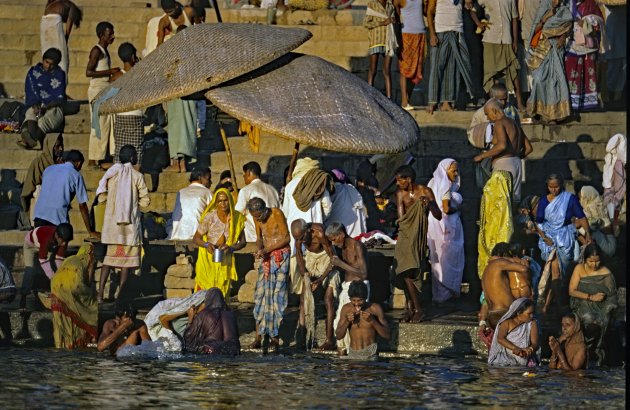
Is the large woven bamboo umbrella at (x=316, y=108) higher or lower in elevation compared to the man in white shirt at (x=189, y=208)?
higher

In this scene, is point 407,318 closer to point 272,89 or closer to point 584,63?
point 272,89

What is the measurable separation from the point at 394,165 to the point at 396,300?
5.65 feet

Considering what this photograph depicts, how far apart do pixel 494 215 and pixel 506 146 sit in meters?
0.73

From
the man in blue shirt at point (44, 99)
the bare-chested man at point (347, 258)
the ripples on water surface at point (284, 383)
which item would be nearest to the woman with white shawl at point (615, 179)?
the ripples on water surface at point (284, 383)

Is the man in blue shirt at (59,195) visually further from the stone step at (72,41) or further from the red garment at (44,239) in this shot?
the stone step at (72,41)

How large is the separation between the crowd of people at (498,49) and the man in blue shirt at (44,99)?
3278mm

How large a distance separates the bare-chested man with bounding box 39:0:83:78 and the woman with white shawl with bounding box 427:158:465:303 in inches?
204

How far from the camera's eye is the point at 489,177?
17.7m

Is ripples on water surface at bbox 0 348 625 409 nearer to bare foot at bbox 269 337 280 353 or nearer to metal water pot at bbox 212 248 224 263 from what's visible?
bare foot at bbox 269 337 280 353

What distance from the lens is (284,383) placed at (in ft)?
46.8

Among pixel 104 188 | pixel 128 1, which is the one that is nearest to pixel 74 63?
pixel 128 1

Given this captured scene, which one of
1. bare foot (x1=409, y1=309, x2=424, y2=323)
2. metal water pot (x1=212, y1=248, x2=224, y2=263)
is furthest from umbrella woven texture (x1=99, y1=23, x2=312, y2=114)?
bare foot (x1=409, y1=309, x2=424, y2=323)

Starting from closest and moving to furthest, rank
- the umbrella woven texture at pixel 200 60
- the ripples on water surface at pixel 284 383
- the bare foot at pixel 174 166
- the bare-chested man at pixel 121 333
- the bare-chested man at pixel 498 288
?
1. the ripples on water surface at pixel 284 383
2. the umbrella woven texture at pixel 200 60
3. the bare-chested man at pixel 498 288
4. the bare-chested man at pixel 121 333
5. the bare foot at pixel 174 166

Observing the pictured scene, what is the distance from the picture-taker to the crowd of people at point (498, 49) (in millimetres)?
19344
